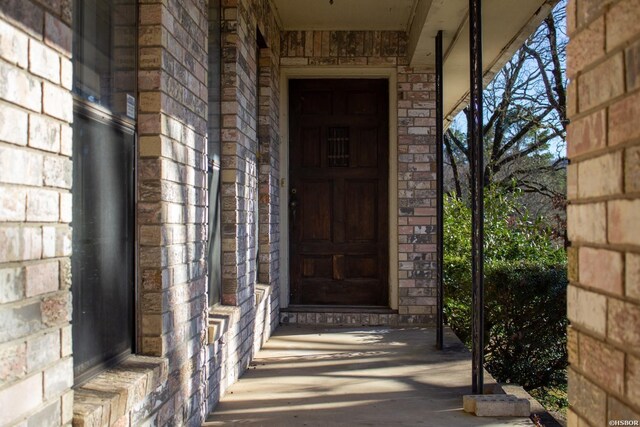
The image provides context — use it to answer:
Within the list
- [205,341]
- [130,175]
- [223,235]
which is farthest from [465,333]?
[130,175]

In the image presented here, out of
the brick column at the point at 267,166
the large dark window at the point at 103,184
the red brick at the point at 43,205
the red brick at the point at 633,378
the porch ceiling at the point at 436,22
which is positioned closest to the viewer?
the red brick at the point at 633,378

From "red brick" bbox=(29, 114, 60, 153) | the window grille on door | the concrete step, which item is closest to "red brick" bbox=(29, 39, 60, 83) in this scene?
"red brick" bbox=(29, 114, 60, 153)

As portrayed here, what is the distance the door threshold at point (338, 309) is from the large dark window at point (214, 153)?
252 centimetres

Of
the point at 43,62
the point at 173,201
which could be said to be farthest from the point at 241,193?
the point at 43,62

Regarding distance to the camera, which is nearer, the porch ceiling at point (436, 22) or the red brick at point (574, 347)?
the red brick at point (574, 347)

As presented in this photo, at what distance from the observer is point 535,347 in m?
5.87

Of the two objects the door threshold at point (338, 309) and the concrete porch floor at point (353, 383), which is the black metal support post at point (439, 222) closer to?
the concrete porch floor at point (353, 383)

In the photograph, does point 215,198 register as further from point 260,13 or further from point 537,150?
point 537,150

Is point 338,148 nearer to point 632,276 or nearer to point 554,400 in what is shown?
point 554,400

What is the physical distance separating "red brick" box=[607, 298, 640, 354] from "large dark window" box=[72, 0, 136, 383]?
4.92ft

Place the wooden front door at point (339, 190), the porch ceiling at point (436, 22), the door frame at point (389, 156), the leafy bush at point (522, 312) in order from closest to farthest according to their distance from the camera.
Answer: the porch ceiling at point (436, 22) < the leafy bush at point (522, 312) < the door frame at point (389, 156) < the wooden front door at point (339, 190)

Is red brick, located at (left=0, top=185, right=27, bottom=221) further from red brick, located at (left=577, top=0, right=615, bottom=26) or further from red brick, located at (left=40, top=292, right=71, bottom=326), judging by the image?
red brick, located at (left=577, top=0, right=615, bottom=26)

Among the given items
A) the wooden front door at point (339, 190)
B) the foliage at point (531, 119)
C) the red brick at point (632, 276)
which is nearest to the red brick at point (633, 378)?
the red brick at point (632, 276)

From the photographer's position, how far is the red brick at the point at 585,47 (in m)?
1.27
